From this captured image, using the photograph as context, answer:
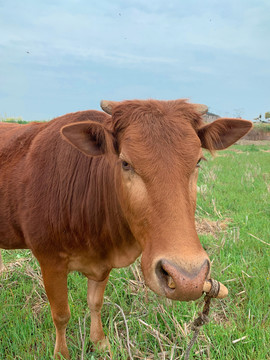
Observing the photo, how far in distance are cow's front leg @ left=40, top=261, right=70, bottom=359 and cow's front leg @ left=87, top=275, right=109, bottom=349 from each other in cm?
33

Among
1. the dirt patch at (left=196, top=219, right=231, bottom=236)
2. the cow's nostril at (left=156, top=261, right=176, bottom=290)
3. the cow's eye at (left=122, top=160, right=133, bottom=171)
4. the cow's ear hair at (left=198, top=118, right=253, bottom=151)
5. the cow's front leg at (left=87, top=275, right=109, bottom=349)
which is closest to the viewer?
the cow's nostril at (left=156, top=261, right=176, bottom=290)

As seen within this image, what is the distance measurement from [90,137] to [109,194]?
54cm

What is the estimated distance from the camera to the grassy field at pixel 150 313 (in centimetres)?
285

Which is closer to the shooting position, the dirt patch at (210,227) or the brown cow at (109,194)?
the brown cow at (109,194)

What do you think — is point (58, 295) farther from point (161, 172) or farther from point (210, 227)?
point (210, 227)

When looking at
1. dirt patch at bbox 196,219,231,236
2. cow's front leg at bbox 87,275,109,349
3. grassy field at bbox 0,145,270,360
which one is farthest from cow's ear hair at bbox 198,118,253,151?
dirt patch at bbox 196,219,231,236

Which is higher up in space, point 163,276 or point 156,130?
point 156,130

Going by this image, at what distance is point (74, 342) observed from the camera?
10.7 feet

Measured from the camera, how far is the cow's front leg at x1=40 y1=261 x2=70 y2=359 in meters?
2.91

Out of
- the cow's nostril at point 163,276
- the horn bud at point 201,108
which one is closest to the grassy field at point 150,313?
the cow's nostril at point 163,276

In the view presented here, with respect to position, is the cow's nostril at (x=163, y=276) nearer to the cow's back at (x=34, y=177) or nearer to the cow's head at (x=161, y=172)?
the cow's head at (x=161, y=172)

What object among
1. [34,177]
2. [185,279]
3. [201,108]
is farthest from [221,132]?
[34,177]

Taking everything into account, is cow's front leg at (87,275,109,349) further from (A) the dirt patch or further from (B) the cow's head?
(A) the dirt patch

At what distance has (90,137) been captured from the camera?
8.05 ft
